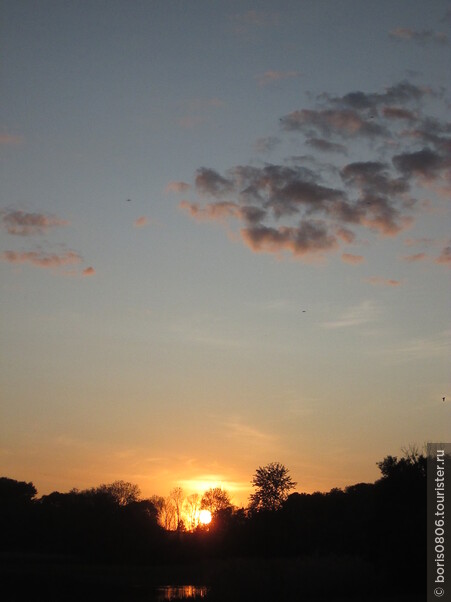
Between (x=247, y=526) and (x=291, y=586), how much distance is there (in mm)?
30777

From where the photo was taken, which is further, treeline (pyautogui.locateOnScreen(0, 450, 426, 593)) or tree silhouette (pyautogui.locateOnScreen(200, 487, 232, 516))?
tree silhouette (pyautogui.locateOnScreen(200, 487, 232, 516))

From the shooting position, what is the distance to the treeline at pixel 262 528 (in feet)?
151

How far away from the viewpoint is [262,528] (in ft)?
243

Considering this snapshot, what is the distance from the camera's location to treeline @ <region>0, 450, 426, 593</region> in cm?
4612

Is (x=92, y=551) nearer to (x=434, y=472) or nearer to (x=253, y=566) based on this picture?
(x=253, y=566)

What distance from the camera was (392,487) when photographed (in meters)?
48.1

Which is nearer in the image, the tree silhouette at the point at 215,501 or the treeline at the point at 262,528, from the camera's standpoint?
the treeline at the point at 262,528

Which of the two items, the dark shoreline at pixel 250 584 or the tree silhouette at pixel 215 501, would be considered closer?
the dark shoreline at pixel 250 584

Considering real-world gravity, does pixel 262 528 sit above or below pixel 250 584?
above

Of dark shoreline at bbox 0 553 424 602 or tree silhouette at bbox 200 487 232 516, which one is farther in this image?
tree silhouette at bbox 200 487 232 516

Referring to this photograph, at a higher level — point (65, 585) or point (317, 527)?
point (317, 527)

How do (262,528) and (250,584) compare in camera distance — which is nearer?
(250,584)

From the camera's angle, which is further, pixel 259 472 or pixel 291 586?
pixel 259 472

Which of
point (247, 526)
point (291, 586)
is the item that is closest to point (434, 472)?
point (291, 586)
